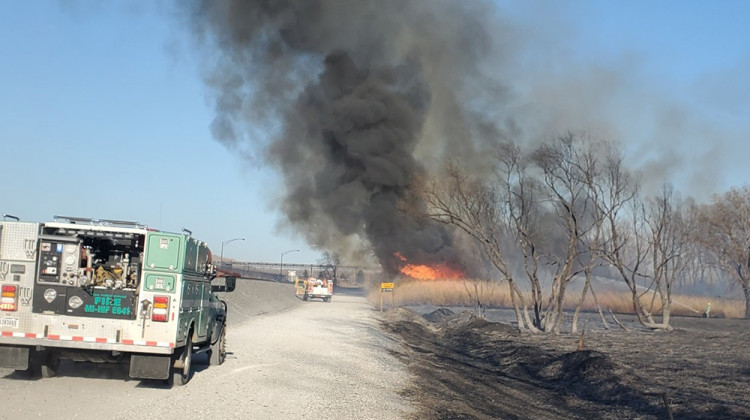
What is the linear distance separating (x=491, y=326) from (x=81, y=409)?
28462mm

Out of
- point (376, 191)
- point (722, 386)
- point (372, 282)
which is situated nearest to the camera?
point (722, 386)

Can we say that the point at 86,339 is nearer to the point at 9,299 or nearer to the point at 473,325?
the point at 9,299

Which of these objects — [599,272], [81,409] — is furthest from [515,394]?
[599,272]

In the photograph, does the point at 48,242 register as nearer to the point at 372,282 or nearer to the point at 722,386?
the point at 722,386

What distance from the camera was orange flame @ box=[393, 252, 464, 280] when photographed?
61188 millimetres

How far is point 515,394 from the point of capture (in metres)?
17.7

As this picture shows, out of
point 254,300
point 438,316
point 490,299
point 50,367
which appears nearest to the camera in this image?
point 50,367

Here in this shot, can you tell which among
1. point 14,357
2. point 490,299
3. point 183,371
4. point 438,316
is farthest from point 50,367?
point 490,299

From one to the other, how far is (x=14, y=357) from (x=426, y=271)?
5158 centimetres

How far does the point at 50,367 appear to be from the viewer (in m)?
12.1

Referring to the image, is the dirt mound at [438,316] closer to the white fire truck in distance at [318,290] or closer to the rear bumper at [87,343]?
the white fire truck in distance at [318,290]

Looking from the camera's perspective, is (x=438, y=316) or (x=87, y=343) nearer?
(x=87, y=343)

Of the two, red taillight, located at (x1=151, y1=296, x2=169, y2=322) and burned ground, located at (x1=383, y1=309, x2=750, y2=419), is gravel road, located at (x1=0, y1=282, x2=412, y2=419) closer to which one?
burned ground, located at (x1=383, y1=309, x2=750, y2=419)

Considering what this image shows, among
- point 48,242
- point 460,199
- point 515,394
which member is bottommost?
point 515,394
